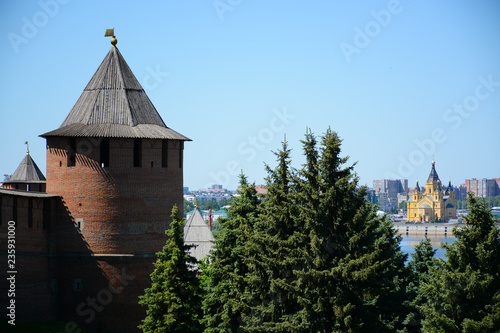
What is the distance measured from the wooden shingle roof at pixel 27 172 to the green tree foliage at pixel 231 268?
20.1 m

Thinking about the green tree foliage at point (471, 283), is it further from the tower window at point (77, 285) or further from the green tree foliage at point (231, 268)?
the tower window at point (77, 285)

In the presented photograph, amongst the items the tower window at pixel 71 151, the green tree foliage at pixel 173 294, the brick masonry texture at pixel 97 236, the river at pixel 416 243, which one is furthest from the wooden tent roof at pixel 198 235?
the river at pixel 416 243

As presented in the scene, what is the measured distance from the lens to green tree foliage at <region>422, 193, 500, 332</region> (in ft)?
65.9

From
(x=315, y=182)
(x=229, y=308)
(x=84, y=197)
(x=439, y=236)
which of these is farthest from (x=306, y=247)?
(x=439, y=236)

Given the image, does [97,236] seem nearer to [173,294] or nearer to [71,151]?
[71,151]

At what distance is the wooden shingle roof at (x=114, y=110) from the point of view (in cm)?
3081

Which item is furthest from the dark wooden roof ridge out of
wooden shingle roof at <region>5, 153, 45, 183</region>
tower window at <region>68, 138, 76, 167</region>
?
wooden shingle roof at <region>5, 153, 45, 183</region>

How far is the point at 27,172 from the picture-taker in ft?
149

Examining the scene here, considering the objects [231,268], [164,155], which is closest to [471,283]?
[231,268]

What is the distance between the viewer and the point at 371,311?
23.1 metres

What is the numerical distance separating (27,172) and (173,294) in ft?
71.2

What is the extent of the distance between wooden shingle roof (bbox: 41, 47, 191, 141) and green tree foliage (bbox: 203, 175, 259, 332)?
202 inches

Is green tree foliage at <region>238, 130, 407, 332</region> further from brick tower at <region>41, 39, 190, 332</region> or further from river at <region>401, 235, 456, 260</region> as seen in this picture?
river at <region>401, 235, 456, 260</region>

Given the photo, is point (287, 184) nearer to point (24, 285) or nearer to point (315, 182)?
point (315, 182)
